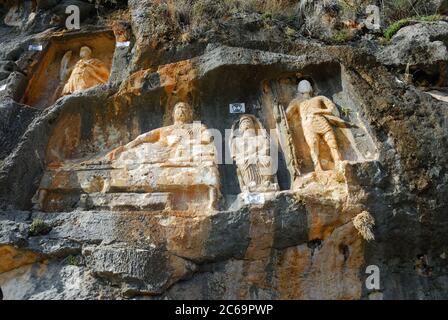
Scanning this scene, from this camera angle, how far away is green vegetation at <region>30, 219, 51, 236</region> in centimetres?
559

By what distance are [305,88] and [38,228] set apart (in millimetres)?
3942

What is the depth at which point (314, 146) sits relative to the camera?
20.8 feet

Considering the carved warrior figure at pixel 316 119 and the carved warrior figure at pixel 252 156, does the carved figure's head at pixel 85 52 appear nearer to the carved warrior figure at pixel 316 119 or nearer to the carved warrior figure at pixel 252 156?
the carved warrior figure at pixel 252 156

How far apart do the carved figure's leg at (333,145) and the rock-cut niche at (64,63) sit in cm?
371

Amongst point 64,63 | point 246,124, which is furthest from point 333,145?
point 64,63

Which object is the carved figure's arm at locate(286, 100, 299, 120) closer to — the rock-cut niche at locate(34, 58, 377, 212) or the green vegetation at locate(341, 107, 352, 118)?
the rock-cut niche at locate(34, 58, 377, 212)

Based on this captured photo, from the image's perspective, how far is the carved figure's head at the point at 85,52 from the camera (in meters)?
8.27

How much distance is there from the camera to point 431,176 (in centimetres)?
584

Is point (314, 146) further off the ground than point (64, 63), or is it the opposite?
point (64, 63)

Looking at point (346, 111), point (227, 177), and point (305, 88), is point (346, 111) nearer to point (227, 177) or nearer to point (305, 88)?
point (305, 88)

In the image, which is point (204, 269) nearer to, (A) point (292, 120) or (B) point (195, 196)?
(B) point (195, 196)

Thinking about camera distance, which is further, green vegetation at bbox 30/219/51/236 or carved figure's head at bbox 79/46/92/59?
carved figure's head at bbox 79/46/92/59

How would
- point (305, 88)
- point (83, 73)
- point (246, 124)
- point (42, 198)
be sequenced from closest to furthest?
point (42, 198), point (246, 124), point (305, 88), point (83, 73)

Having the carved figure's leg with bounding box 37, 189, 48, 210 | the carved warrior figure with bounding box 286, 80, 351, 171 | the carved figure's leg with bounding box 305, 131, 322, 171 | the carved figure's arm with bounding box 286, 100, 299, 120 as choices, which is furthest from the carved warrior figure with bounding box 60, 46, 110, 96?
the carved figure's leg with bounding box 305, 131, 322, 171
